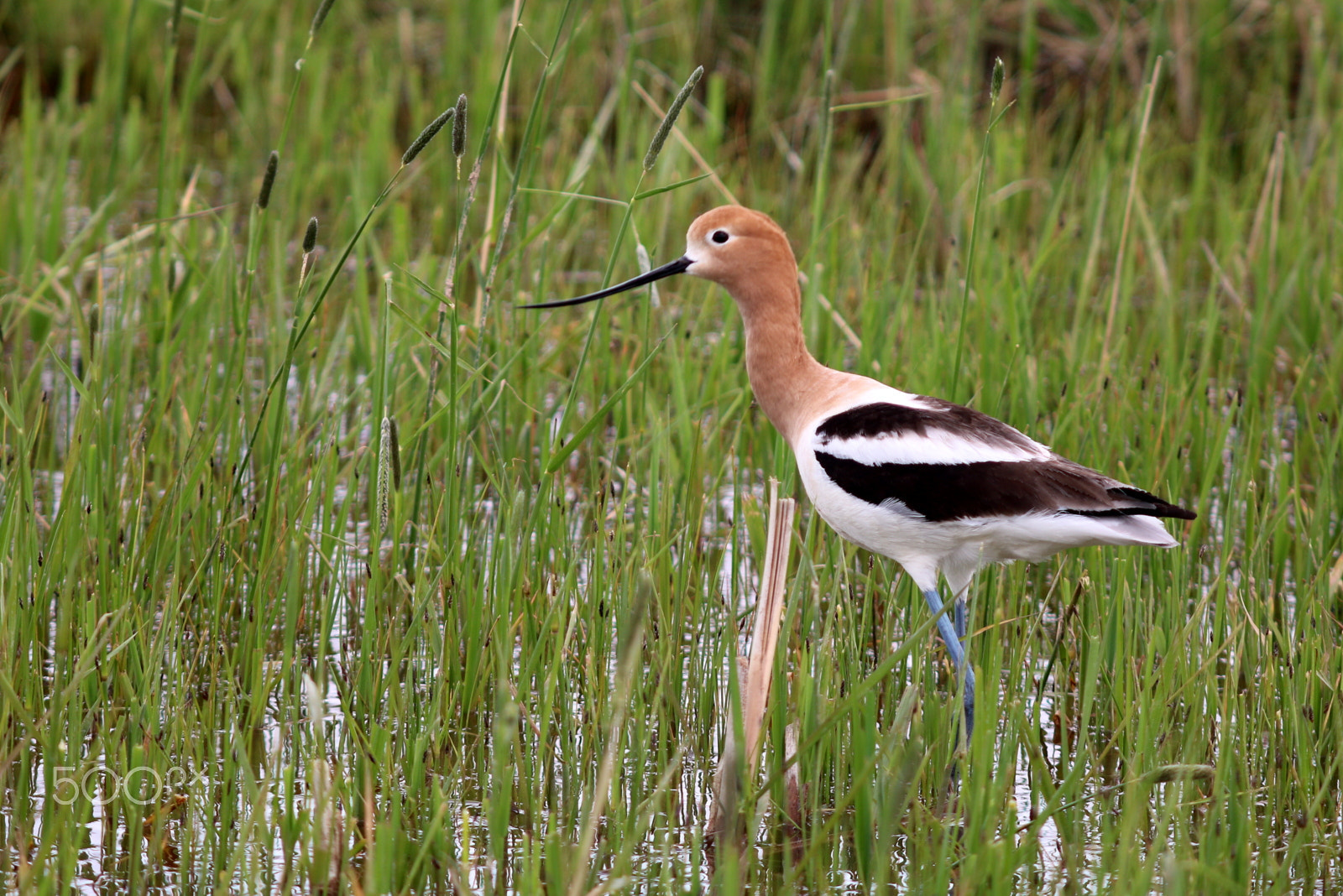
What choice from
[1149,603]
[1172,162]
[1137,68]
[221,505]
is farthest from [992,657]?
[1137,68]

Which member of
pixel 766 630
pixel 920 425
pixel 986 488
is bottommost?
pixel 766 630

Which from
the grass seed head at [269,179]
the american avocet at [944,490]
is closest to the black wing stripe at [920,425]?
the american avocet at [944,490]

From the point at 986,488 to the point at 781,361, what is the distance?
632mm

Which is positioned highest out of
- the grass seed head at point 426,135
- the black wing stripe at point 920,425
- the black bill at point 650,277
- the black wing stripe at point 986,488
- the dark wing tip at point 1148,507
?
the black bill at point 650,277

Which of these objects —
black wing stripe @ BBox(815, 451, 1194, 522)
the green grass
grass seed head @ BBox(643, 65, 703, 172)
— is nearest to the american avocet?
black wing stripe @ BBox(815, 451, 1194, 522)

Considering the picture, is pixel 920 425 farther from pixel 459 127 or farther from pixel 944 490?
pixel 459 127

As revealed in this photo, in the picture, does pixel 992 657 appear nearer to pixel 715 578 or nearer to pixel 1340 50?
pixel 715 578

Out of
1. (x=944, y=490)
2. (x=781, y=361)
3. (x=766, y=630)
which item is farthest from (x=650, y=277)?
(x=766, y=630)

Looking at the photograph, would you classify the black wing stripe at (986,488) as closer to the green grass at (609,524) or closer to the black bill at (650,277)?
the green grass at (609,524)

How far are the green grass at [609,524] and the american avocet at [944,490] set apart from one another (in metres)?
0.13

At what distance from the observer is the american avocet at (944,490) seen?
119 inches

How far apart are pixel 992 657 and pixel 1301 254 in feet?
9.30

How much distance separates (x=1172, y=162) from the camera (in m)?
6.91

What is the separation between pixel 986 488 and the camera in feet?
10.1
